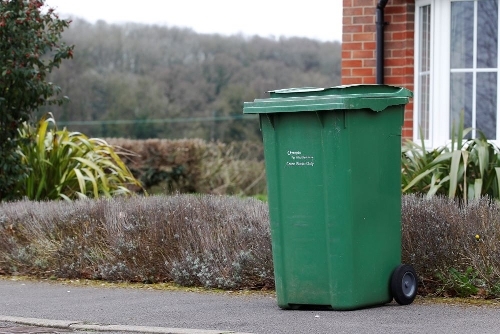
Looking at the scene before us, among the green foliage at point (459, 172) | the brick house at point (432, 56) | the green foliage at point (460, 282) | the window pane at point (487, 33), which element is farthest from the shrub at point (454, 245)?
the window pane at point (487, 33)

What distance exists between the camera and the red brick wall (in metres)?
10.4

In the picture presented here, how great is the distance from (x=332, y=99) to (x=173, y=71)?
31.7m

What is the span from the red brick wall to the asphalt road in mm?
4359

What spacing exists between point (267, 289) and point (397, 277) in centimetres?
127

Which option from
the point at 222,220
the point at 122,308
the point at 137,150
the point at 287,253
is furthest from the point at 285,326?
the point at 137,150

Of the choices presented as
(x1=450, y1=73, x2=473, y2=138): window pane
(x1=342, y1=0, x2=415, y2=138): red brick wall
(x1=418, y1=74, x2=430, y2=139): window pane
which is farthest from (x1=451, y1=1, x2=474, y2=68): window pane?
(x1=342, y1=0, x2=415, y2=138): red brick wall

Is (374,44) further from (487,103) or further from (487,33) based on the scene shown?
(487,103)

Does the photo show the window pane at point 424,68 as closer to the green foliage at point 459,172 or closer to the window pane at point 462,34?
the window pane at point 462,34

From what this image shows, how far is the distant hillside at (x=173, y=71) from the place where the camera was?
3547cm

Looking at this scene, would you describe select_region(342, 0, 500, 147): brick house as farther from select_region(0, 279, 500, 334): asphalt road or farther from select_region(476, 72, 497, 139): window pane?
select_region(0, 279, 500, 334): asphalt road

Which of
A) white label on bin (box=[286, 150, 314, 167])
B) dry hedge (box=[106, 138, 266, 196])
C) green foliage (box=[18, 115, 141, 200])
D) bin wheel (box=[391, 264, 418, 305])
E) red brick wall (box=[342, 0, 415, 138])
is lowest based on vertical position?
dry hedge (box=[106, 138, 266, 196])

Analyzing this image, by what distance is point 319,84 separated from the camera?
35406mm

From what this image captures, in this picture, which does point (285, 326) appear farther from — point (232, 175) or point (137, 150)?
point (232, 175)

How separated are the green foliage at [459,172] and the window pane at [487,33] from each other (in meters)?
1.26
